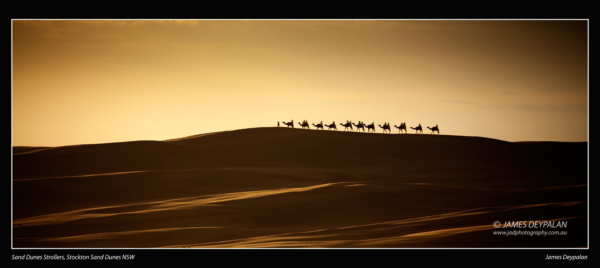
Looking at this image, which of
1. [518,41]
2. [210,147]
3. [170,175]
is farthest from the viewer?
[210,147]

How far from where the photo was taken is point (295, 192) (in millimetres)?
12305

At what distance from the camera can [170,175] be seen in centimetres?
1436

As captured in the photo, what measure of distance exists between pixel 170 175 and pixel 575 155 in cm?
1240

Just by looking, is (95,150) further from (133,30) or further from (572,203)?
(572,203)

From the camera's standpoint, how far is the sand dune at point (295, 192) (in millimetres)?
9594

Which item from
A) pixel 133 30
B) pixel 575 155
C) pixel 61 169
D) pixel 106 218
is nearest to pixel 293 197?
pixel 106 218

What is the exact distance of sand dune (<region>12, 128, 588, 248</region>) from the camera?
9594mm

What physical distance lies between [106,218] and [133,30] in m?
4.40

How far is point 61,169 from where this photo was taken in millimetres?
15438
